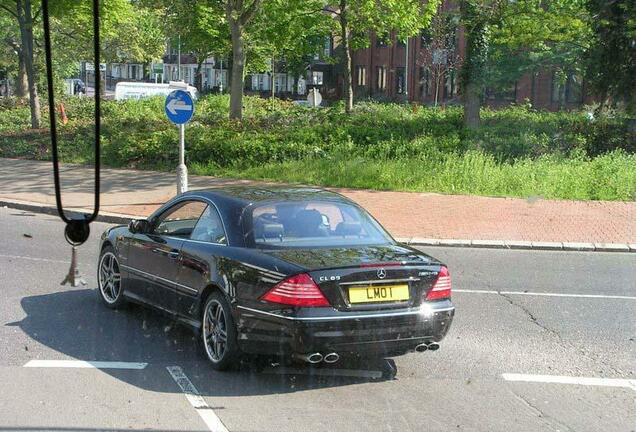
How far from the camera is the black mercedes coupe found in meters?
5.75

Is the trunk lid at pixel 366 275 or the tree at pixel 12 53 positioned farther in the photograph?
the tree at pixel 12 53

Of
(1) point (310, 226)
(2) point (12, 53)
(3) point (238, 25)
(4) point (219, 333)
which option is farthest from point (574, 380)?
(2) point (12, 53)

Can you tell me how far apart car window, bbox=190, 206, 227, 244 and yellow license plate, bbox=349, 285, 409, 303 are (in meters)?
1.25

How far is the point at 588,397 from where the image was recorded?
19.1ft

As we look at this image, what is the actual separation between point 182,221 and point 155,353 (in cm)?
173

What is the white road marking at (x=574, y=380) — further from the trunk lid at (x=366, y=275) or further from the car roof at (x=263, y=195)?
the car roof at (x=263, y=195)

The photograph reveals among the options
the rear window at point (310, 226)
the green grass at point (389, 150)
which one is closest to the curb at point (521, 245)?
the green grass at point (389, 150)

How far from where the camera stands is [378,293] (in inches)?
232

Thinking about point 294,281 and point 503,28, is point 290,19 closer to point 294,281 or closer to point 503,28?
point 503,28

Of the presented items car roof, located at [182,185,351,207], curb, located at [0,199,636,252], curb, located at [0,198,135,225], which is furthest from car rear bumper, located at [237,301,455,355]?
curb, located at [0,198,135,225]

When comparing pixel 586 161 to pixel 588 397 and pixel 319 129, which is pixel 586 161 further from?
pixel 588 397

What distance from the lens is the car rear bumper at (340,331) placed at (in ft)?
18.6

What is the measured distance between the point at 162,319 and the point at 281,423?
3.09m

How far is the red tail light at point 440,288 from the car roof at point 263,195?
123 cm
